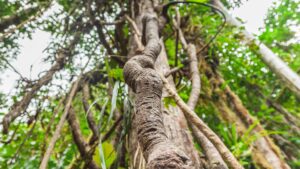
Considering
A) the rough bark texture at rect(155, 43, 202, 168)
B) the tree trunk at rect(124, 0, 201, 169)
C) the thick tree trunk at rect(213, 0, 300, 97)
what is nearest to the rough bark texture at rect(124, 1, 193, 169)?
the tree trunk at rect(124, 0, 201, 169)

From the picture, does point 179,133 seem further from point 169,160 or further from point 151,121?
point 169,160

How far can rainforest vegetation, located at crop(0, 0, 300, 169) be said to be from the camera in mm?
762

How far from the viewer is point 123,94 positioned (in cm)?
97

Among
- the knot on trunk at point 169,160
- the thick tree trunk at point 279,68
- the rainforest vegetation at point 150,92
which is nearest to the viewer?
the knot on trunk at point 169,160

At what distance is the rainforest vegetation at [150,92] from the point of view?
0.76 meters

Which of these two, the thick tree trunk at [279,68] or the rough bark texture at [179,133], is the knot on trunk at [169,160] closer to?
the rough bark texture at [179,133]

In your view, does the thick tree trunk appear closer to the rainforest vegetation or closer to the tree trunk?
the rainforest vegetation

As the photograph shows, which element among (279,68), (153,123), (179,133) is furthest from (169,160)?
(279,68)

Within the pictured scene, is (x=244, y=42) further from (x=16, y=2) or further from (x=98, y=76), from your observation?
(x=16, y=2)

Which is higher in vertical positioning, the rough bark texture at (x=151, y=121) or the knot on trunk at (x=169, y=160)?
the rough bark texture at (x=151, y=121)

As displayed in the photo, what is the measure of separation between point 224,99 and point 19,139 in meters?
1.95

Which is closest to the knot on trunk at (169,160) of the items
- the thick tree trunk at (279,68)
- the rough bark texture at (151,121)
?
the rough bark texture at (151,121)

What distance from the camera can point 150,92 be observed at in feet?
1.83

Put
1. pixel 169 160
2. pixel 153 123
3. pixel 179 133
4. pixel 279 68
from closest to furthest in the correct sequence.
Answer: pixel 169 160, pixel 153 123, pixel 179 133, pixel 279 68
